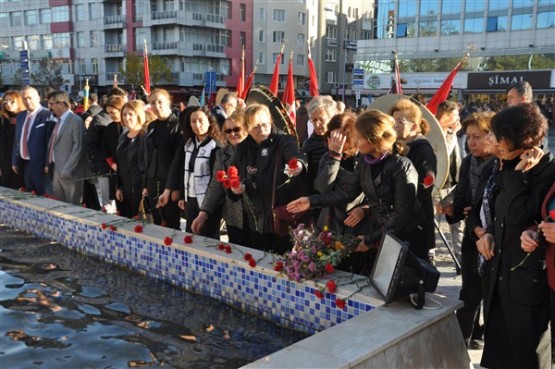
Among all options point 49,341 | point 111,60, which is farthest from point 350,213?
point 111,60

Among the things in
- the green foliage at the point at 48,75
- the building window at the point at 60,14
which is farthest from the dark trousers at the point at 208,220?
the building window at the point at 60,14

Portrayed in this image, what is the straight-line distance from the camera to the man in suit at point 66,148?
25.3ft

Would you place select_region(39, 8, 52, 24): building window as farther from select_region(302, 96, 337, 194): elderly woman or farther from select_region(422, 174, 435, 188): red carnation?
select_region(422, 174, 435, 188): red carnation

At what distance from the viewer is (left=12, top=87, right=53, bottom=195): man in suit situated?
8109 millimetres

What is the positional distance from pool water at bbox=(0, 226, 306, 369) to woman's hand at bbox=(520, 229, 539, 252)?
1801 mm

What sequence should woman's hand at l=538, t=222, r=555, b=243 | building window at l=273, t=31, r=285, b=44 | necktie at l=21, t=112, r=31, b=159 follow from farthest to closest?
building window at l=273, t=31, r=285, b=44 → necktie at l=21, t=112, r=31, b=159 → woman's hand at l=538, t=222, r=555, b=243

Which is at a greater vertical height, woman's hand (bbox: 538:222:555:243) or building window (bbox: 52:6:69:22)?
building window (bbox: 52:6:69:22)

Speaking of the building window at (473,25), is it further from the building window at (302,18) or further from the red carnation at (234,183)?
the red carnation at (234,183)

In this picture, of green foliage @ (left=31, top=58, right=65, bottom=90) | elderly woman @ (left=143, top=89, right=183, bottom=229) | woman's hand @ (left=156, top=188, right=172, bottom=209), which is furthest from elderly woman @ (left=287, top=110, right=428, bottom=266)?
green foliage @ (left=31, top=58, right=65, bottom=90)

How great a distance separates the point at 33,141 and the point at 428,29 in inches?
1814

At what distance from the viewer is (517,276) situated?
10.6 ft

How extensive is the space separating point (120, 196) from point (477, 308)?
4.70 metres

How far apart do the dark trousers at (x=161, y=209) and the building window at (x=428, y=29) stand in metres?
46.5

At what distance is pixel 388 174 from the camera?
398 centimetres
